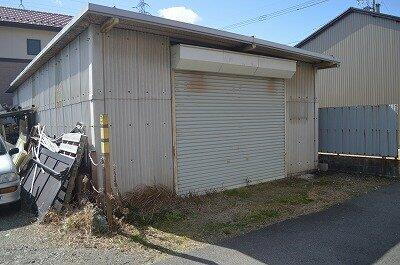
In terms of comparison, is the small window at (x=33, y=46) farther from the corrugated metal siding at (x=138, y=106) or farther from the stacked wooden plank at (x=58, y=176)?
the corrugated metal siding at (x=138, y=106)

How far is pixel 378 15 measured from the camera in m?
17.2

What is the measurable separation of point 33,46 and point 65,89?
48.2ft

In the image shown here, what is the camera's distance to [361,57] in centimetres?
1842

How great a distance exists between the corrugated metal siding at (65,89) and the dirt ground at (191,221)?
7.14 ft

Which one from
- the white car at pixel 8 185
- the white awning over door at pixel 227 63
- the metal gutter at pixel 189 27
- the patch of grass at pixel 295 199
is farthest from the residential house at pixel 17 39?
the patch of grass at pixel 295 199

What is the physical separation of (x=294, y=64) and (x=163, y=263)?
6952 millimetres

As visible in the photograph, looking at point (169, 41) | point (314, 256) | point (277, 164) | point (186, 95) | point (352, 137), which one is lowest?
point (314, 256)

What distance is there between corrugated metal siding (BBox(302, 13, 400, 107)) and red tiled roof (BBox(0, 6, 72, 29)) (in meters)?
17.1

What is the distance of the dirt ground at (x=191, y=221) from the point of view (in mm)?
4781

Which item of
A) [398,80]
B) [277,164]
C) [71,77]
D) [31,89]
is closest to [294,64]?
[277,164]

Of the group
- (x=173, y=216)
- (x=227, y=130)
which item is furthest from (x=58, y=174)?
(x=227, y=130)

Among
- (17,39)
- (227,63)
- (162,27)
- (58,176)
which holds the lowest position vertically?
(58,176)

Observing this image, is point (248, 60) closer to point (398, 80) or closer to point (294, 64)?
point (294, 64)

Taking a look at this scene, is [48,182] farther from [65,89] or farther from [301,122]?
[301,122]
